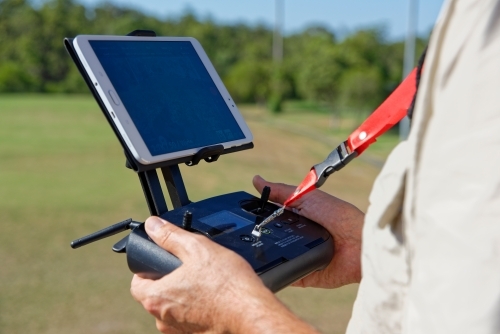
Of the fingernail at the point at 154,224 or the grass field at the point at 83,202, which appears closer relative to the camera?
the fingernail at the point at 154,224

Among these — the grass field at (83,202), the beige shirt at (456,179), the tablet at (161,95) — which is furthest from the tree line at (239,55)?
the beige shirt at (456,179)

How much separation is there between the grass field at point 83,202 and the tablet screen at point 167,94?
7.11ft

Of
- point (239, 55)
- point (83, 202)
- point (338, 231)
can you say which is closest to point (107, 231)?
point (338, 231)

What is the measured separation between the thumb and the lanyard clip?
0.28 meters

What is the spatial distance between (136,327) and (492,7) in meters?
2.92

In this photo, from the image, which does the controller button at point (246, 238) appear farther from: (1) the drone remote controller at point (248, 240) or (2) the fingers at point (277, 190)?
(2) the fingers at point (277, 190)

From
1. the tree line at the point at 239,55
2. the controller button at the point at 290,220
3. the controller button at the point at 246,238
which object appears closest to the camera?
the controller button at the point at 246,238

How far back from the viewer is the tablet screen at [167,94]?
1.10 meters

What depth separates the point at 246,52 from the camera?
2358 centimetres

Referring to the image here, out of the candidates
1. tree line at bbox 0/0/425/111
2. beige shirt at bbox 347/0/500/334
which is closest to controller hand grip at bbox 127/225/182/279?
beige shirt at bbox 347/0/500/334

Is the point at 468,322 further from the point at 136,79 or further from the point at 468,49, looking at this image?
the point at 136,79

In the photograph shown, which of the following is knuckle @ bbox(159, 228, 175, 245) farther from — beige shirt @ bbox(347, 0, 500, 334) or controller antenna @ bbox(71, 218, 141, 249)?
beige shirt @ bbox(347, 0, 500, 334)

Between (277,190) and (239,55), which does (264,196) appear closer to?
(277,190)

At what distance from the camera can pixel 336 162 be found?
103cm
